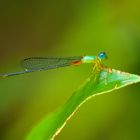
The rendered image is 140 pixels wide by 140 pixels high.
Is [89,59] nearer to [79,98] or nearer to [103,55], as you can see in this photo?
[103,55]

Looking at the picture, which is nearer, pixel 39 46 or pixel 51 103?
pixel 51 103

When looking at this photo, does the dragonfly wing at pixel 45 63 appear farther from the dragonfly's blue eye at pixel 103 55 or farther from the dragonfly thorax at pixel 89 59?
the dragonfly's blue eye at pixel 103 55

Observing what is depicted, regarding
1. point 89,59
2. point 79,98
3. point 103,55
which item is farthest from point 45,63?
point 79,98

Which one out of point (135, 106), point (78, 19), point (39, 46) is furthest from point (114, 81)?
point (39, 46)

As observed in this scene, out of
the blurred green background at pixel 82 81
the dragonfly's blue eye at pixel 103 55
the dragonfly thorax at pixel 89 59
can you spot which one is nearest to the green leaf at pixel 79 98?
the blurred green background at pixel 82 81

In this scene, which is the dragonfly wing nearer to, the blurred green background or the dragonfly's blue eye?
the blurred green background

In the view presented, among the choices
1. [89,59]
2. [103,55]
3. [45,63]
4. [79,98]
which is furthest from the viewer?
[45,63]

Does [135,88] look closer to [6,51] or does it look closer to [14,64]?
[14,64]

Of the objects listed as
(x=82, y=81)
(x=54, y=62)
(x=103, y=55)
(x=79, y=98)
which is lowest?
(x=79, y=98)
